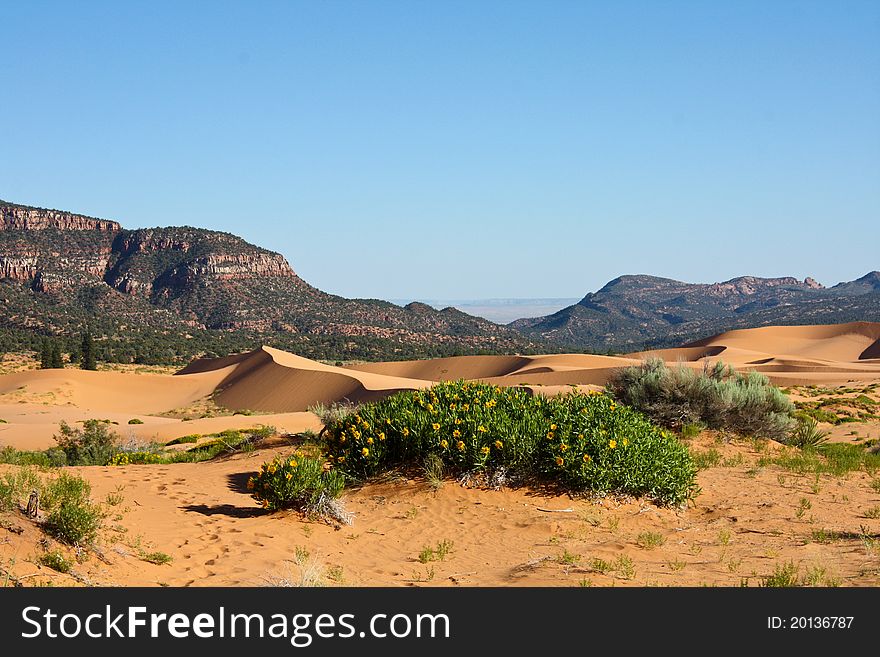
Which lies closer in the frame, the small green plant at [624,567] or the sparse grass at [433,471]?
the small green plant at [624,567]

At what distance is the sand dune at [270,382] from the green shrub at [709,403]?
1284cm

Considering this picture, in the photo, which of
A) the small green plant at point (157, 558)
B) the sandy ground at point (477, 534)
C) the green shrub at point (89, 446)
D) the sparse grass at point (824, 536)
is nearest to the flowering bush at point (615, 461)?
the sandy ground at point (477, 534)

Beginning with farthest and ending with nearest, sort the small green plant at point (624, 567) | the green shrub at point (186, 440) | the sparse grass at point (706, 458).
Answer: the green shrub at point (186, 440)
the sparse grass at point (706, 458)
the small green plant at point (624, 567)

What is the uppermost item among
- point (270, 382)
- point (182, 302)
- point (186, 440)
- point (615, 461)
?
point (182, 302)

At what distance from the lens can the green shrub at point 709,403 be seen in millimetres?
14688

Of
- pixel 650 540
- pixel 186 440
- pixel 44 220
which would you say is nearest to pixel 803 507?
pixel 650 540

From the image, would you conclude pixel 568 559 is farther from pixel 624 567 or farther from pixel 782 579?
pixel 782 579

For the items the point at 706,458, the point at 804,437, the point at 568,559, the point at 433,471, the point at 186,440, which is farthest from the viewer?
the point at 186,440

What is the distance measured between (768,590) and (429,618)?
2.43 m

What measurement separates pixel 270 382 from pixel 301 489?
1551 inches

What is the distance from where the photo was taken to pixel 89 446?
1695 cm

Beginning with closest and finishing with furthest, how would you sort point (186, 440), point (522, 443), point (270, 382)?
point (522, 443) → point (186, 440) → point (270, 382)

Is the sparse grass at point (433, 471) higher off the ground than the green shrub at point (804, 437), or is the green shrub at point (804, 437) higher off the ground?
the sparse grass at point (433, 471)

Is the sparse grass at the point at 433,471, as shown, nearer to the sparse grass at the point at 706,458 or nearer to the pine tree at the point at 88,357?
the sparse grass at the point at 706,458
